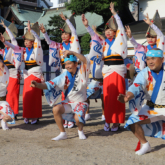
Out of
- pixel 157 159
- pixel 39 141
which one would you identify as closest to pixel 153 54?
pixel 157 159

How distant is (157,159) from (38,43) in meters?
3.20

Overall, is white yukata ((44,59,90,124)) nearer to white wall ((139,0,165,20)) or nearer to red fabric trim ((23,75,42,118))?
red fabric trim ((23,75,42,118))

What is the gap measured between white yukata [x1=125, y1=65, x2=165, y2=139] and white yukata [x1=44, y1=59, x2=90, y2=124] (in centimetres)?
99

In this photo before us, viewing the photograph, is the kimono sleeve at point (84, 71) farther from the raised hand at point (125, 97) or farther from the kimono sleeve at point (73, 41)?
the raised hand at point (125, 97)

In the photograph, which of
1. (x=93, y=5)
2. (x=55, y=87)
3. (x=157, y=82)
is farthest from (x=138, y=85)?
(x=93, y=5)

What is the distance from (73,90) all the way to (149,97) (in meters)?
1.23

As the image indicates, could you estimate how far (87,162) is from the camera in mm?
2648

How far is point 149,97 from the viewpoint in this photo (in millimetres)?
3059

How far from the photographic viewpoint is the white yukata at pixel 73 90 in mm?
3738

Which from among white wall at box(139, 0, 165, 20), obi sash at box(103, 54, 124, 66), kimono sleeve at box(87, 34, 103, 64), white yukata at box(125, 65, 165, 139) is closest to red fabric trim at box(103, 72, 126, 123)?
obi sash at box(103, 54, 124, 66)

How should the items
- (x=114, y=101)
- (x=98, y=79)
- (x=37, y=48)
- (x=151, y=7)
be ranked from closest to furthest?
(x=114, y=101)
(x=37, y=48)
(x=98, y=79)
(x=151, y=7)

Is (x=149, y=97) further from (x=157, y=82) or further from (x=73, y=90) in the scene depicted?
(x=73, y=90)

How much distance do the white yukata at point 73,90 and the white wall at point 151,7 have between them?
51.1 feet

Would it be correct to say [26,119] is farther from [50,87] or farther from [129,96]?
[129,96]
